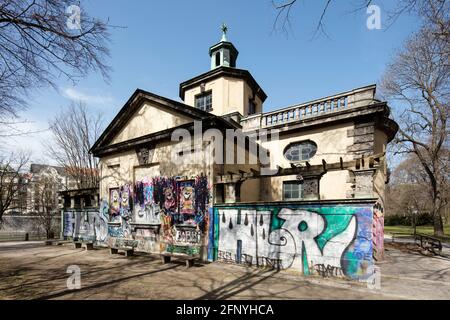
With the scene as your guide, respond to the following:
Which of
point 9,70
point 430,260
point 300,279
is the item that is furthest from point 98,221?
point 430,260

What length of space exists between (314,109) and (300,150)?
2481 mm

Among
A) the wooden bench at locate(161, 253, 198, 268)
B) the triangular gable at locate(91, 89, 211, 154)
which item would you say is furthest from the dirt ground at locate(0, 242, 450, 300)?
the triangular gable at locate(91, 89, 211, 154)

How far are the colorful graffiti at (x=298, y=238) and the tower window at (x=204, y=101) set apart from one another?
10615mm

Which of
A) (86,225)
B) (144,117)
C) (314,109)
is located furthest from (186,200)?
(86,225)

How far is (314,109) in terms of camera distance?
14.1 m

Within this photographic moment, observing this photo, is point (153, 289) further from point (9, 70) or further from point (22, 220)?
point (22, 220)

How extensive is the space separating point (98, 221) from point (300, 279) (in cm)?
1436

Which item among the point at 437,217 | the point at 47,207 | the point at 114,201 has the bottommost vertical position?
the point at 437,217

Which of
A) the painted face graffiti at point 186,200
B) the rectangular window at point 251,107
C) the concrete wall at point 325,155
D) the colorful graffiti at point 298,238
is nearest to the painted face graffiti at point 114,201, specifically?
the painted face graffiti at point 186,200

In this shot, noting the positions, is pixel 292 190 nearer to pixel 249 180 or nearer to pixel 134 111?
pixel 249 180

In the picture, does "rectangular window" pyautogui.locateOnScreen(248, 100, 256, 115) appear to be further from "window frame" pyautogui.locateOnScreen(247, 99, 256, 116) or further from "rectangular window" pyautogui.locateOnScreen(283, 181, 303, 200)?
"rectangular window" pyautogui.locateOnScreen(283, 181, 303, 200)

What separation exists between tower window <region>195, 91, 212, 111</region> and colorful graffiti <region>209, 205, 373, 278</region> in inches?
418

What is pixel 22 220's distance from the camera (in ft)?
101

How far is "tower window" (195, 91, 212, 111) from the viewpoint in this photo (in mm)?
19250
